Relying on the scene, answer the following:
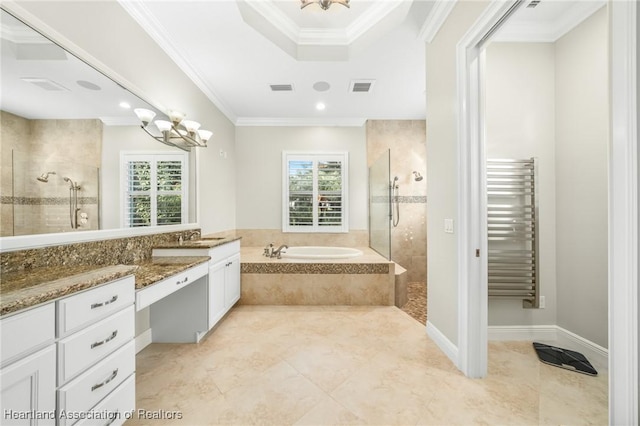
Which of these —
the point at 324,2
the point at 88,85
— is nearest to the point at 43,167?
the point at 88,85

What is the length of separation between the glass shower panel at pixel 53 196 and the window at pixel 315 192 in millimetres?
3165

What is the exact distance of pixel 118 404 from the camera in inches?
51.2

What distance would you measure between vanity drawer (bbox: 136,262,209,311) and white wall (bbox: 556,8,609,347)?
3.24 meters

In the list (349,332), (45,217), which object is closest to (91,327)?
(45,217)

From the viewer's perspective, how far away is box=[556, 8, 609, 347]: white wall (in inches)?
82.0

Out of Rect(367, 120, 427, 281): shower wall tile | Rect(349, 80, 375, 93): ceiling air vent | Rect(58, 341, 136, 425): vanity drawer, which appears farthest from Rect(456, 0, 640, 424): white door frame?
Rect(367, 120, 427, 281): shower wall tile

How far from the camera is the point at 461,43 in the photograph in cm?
191

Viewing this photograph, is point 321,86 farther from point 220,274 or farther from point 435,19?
point 220,274

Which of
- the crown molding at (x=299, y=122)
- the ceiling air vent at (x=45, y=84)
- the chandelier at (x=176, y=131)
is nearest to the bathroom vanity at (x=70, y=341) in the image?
the ceiling air vent at (x=45, y=84)

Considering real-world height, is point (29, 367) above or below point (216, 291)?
above

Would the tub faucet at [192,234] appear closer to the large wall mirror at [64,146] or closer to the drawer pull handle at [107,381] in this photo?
the large wall mirror at [64,146]

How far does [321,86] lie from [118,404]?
3548 mm

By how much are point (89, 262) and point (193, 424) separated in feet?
4.04

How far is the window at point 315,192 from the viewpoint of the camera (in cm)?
478
